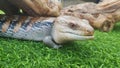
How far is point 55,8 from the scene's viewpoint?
7.98 ft

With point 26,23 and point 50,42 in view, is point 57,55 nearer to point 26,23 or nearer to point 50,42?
point 50,42

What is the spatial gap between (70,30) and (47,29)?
0.29 meters

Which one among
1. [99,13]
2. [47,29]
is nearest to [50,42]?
[47,29]

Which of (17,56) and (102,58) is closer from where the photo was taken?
(17,56)

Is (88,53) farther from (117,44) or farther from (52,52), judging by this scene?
(117,44)

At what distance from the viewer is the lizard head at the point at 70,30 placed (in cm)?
199

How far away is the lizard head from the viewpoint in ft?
6.54

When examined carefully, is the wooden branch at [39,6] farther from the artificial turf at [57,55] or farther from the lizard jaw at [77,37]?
the lizard jaw at [77,37]

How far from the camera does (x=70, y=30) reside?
6.72 ft

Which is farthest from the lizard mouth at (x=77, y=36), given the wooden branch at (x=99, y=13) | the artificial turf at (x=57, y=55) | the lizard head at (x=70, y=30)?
the wooden branch at (x=99, y=13)

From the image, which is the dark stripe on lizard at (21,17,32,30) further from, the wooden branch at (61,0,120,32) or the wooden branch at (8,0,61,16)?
the wooden branch at (61,0,120,32)

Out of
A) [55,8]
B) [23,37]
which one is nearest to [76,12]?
[55,8]

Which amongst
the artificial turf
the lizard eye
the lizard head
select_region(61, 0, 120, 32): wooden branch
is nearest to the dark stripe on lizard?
the artificial turf

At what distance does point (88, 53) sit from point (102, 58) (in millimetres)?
102
